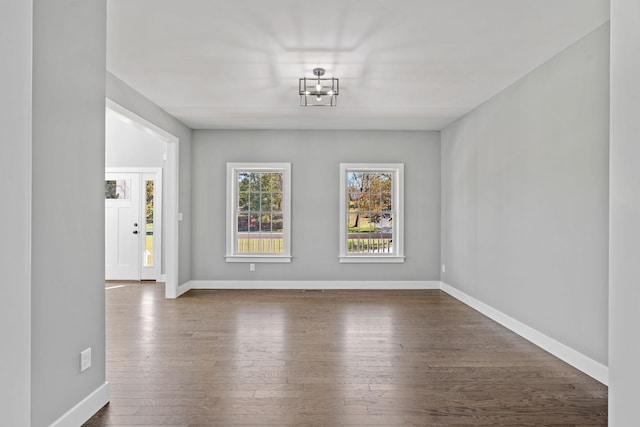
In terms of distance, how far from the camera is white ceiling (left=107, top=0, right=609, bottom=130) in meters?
2.81

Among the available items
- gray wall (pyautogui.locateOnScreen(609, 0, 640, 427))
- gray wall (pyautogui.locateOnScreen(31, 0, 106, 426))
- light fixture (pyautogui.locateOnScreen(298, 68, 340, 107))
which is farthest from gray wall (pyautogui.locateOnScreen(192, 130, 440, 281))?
gray wall (pyautogui.locateOnScreen(609, 0, 640, 427))

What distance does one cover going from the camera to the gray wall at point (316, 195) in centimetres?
661

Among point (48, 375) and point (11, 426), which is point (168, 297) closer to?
point (48, 375)

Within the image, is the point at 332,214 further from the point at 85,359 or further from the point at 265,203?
the point at 85,359

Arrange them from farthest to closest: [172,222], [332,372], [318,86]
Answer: [172,222] < [318,86] < [332,372]

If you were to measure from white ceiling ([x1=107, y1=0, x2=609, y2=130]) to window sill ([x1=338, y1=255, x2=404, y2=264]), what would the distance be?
2.57 m

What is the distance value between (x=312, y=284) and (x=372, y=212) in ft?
5.26

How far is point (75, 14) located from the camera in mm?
2334

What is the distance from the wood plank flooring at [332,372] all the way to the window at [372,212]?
1670 mm

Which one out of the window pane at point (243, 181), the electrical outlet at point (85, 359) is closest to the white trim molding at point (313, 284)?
the window pane at point (243, 181)

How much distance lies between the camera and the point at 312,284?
6.62 meters

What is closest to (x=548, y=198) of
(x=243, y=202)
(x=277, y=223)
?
(x=277, y=223)

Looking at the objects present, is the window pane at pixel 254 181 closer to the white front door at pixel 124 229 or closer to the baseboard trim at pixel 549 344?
the white front door at pixel 124 229

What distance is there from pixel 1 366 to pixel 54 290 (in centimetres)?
115
